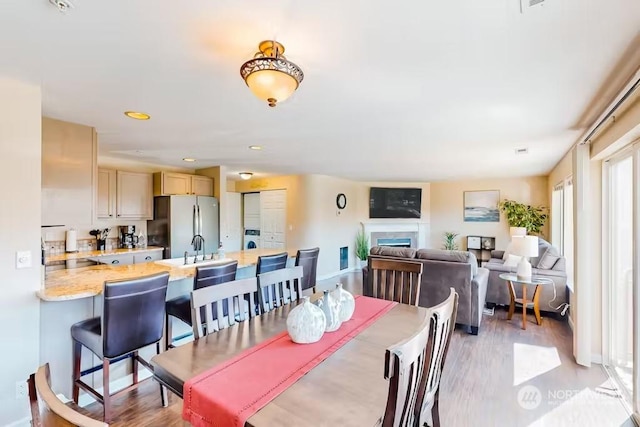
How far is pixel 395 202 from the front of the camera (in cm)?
815

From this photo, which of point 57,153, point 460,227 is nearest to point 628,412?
point 57,153

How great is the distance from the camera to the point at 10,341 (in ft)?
6.56

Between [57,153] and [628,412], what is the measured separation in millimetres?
4897

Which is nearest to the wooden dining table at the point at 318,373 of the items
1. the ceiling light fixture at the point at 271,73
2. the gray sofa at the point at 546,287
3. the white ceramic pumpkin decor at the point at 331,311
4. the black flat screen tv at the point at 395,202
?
the white ceramic pumpkin decor at the point at 331,311

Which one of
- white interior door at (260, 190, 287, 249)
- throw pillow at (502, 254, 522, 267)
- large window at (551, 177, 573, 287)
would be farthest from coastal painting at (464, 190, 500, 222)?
white interior door at (260, 190, 287, 249)

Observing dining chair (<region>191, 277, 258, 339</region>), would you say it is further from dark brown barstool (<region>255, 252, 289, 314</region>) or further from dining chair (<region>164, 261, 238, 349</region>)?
dark brown barstool (<region>255, 252, 289, 314</region>)

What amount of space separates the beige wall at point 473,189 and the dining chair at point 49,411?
8.29 meters

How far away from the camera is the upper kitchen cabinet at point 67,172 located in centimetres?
263

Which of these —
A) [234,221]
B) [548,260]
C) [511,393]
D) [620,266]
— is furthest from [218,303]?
[234,221]

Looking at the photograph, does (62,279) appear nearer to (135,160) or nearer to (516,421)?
(135,160)

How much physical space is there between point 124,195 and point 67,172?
7.22 ft

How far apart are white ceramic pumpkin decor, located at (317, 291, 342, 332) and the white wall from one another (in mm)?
1980

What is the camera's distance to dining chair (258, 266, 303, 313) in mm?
2154

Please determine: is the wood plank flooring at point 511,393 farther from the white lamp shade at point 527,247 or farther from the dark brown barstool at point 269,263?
the dark brown barstool at point 269,263
